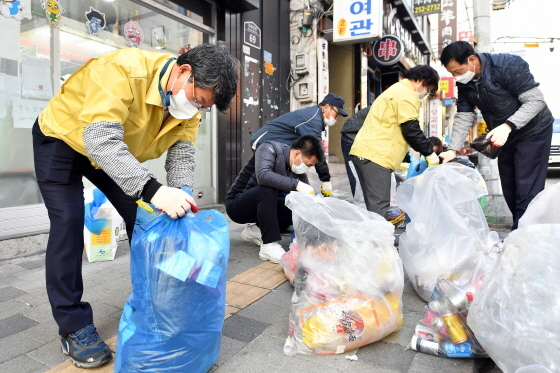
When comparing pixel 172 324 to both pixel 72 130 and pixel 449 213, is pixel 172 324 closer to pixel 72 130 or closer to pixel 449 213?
pixel 72 130

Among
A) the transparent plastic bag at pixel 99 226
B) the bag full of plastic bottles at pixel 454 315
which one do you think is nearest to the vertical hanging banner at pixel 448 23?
the transparent plastic bag at pixel 99 226

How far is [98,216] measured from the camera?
9.05 ft

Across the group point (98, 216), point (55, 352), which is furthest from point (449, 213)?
point (98, 216)

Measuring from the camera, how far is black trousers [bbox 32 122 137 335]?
57.6 inches

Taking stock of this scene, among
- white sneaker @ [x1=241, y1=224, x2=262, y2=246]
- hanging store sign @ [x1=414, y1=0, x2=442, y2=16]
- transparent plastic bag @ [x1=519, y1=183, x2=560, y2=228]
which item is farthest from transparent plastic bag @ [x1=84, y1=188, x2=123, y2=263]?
hanging store sign @ [x1=414, y1=0, x2=442, y2=16]

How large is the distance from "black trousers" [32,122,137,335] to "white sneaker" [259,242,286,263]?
58.1 inches

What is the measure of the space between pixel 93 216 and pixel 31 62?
58.2 inches

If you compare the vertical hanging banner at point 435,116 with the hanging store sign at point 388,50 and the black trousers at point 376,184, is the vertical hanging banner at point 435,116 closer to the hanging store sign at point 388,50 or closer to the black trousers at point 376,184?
the hanging store sign at point 388,50

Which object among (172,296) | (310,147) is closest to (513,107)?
(310,147)

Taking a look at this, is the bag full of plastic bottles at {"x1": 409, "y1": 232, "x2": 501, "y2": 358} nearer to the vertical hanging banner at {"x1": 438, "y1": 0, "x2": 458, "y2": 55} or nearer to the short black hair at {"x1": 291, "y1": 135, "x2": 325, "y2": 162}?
the short black hair at {"x1": 291, "y1": 135, "x2": 325, "y2": 162}

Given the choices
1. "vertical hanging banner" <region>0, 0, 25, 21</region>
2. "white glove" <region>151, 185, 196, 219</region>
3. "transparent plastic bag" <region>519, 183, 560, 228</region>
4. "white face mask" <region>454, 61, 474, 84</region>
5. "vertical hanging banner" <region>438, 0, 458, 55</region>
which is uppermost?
"vertical hanging banner" <region>438, 0, 458, 55</region>

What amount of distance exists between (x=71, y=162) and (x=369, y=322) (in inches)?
53.1

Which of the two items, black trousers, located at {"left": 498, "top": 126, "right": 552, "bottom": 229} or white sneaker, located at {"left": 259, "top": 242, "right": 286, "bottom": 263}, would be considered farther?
white sneaker, located at {"left": 259, "top": 242, "right": 286, "bottom": 263}

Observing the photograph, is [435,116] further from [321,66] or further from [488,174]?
[488,174]
